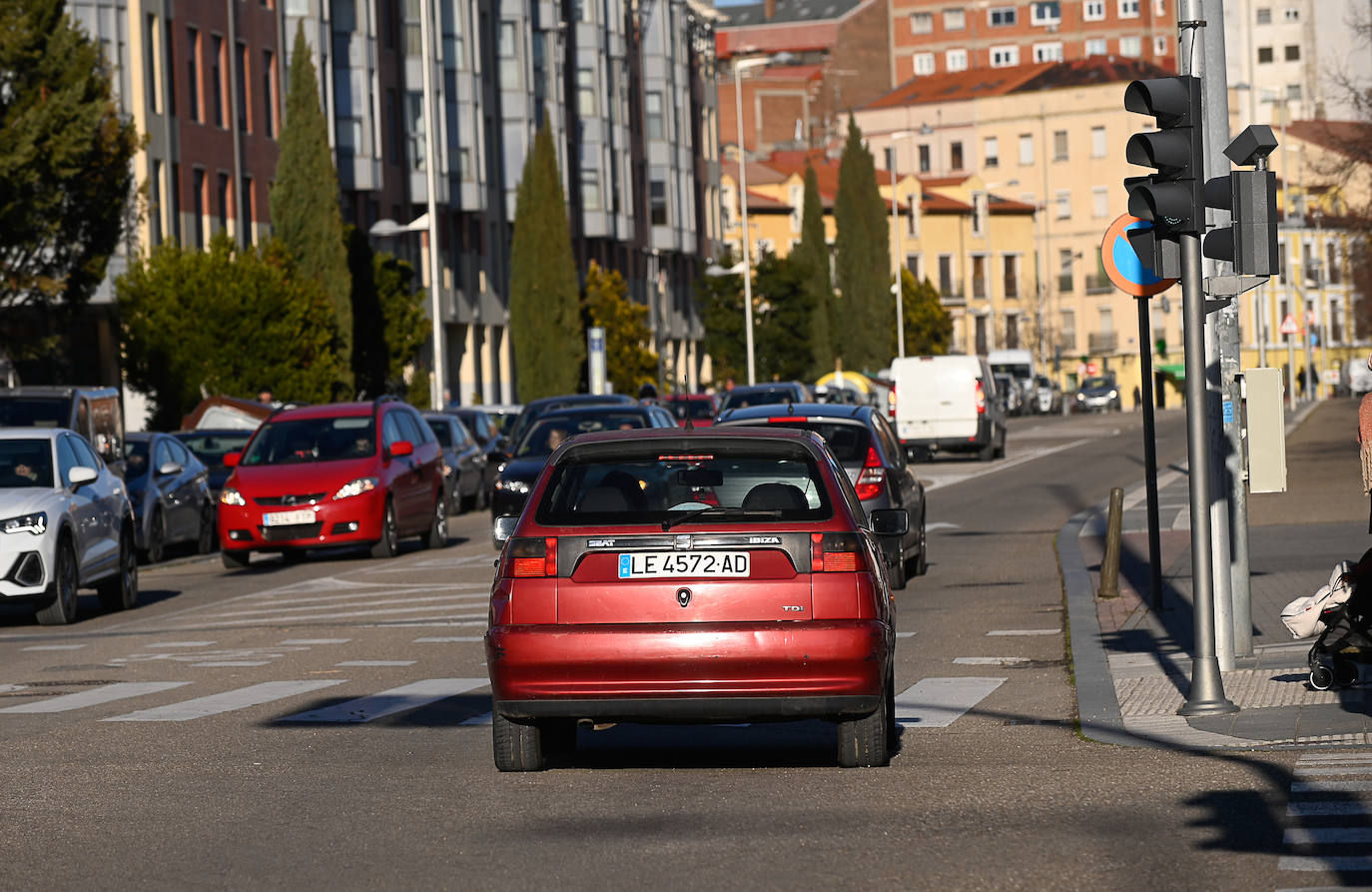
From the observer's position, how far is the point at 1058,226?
140 metres

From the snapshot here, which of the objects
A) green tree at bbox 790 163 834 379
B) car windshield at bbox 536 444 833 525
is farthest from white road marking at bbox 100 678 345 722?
green tree at bbox 790 163 834 379

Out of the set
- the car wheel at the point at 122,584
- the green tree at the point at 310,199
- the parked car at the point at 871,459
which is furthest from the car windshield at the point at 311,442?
the green tree at the point at 310,199

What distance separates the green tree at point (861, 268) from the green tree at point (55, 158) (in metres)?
73.4

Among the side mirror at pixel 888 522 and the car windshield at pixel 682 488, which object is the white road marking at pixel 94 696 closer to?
the car windshield at pixel 682 488

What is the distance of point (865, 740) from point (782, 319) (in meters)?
80.5

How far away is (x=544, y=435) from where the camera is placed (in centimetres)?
2684

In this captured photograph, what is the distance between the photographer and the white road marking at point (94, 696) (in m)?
13.3

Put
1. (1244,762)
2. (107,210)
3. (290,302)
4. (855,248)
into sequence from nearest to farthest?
1. (1244,762)
2. (107,210)
3. (290,302)
4. (855,248)

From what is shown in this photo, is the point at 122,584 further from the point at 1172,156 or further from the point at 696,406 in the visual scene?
the point at 696,406

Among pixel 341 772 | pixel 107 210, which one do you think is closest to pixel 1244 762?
pixel 341 772

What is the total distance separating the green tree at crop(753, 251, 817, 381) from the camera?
89.4m

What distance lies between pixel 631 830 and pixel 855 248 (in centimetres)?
10449

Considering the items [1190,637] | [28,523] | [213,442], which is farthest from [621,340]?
[1190,637]

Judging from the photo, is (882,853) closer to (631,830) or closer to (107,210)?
(631,830)
